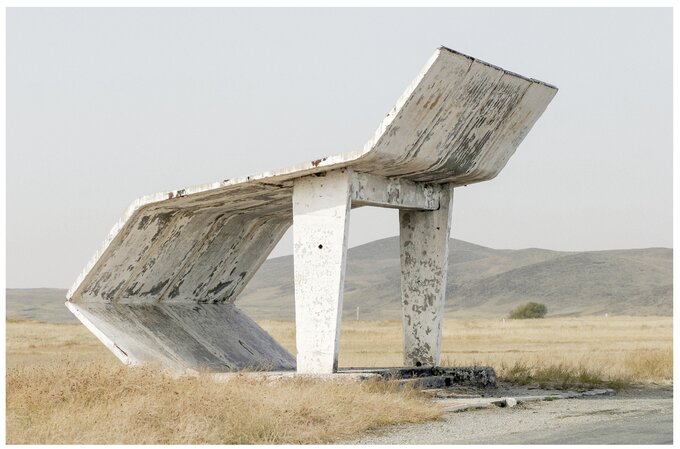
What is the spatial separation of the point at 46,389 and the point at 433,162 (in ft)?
20.1

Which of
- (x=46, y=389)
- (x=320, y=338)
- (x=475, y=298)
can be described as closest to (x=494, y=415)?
(x=320, y=338)

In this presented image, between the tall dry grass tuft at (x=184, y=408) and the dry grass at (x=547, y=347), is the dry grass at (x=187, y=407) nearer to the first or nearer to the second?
the tall dry grass tuft at (x=184, y=408)

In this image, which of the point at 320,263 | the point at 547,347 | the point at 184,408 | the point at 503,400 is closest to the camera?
the point at 184,408

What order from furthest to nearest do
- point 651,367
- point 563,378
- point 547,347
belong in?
point 547,347, point 651,367, point 563,378

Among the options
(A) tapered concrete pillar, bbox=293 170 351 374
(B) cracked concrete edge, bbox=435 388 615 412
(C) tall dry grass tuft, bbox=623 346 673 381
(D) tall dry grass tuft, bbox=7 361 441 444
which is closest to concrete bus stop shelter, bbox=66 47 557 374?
(A) tapered concrete pillar, bbox=293 170 351 374

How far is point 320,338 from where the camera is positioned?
13914mm

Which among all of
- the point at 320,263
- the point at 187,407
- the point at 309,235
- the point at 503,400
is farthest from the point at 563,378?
the point at 187,407

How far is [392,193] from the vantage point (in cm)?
1459

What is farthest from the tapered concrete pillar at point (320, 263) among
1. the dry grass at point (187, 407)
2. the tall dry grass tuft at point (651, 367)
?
the tall dry grass tuft at point (651, 367)

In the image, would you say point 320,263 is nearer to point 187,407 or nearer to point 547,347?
point 187,407

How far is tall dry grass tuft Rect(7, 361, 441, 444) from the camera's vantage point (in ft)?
31.8

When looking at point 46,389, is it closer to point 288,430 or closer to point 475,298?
point 288,430

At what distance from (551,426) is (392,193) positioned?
4.79 meters

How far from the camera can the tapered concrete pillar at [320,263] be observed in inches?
541
